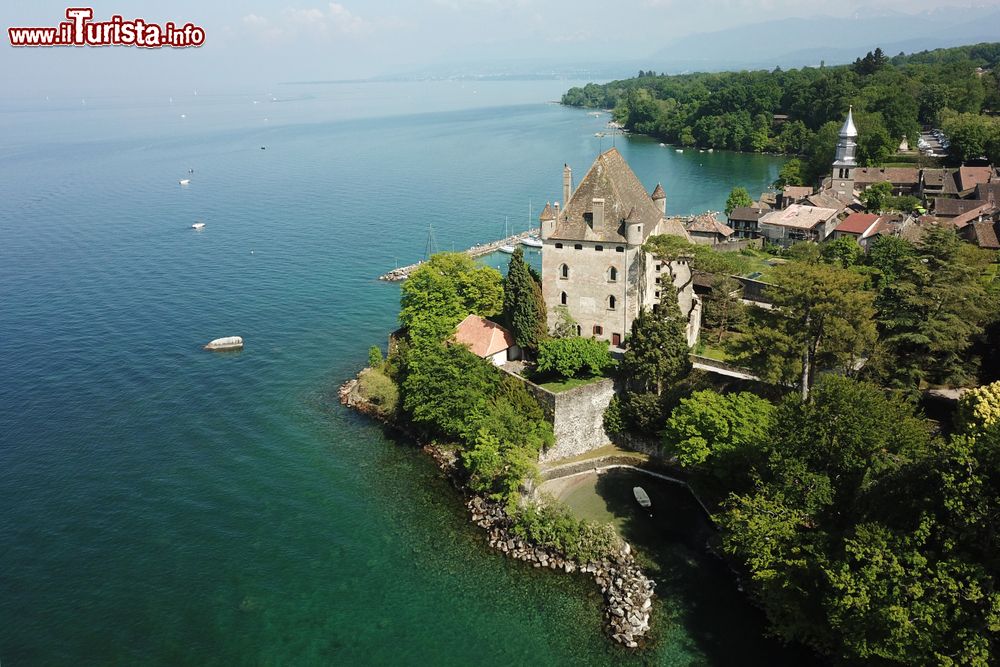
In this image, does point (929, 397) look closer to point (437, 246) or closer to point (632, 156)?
point (437, 246)

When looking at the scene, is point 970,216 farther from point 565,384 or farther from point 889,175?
point 565,384

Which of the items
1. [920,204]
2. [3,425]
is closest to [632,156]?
[920,204]

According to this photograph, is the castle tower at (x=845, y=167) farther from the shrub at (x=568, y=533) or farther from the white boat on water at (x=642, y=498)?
the shrub at (x=568, y=533)

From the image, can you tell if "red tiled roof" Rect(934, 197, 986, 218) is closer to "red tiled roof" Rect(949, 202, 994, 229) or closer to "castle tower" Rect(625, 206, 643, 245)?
"red tiled roof" Rect(949, 202, 994, 229)

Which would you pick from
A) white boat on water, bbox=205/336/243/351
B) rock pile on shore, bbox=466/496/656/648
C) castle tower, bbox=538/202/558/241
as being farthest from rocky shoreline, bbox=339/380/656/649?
white boat on water, bbox=205/336/243/351

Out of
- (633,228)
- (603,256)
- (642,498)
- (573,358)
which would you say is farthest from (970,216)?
(642,498)
